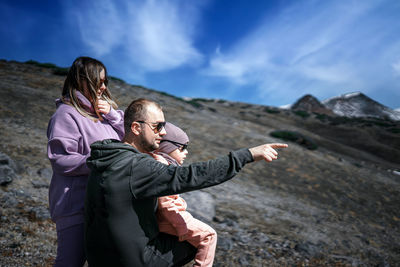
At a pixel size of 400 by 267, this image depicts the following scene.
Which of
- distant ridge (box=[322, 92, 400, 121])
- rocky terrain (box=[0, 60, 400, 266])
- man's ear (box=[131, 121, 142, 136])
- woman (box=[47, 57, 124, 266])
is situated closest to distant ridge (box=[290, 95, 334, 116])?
distant ridge (box=[322, 92, 400, 121])

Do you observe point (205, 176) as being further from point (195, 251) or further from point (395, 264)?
point (395, 264)

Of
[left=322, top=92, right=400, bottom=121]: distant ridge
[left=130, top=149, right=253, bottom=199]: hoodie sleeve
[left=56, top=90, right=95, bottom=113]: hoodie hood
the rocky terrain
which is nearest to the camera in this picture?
[left=130, top=149, right=253, bottom=199]: hoodie sleeve

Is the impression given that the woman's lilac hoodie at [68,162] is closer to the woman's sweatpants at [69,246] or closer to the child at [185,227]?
the woman's sweatpants at [69,246]

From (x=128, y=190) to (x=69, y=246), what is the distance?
0.82 metres

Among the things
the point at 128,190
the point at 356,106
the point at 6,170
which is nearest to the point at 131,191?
the point at 128,190

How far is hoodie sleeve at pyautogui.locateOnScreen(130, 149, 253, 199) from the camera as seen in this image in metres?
1.45

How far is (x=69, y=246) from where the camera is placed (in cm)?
182

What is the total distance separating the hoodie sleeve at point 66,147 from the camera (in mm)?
1789

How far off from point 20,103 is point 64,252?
1210 centimetres

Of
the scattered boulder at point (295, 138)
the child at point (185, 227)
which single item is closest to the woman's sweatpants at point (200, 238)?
the child at point (185, 227)

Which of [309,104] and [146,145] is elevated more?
[309,104]

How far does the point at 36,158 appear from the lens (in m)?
6.56

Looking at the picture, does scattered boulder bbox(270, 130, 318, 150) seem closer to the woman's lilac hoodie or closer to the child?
the child

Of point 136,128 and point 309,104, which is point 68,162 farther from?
point 309,104
